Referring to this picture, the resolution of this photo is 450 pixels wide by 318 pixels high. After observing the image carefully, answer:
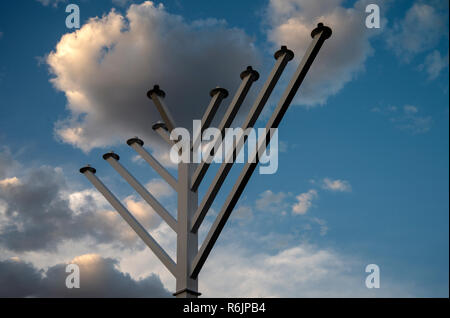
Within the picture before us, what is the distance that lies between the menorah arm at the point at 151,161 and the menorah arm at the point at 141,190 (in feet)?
0.76

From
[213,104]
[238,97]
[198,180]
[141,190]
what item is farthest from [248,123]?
[141,190]

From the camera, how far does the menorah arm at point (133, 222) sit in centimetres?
411

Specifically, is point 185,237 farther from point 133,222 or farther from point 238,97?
point 238,97

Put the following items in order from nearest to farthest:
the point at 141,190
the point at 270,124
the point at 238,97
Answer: the point at 270,124 → the point at 238,97 → the point at 141,190

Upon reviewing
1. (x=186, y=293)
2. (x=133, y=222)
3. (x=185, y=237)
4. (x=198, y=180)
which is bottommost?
(x=186, y=293)

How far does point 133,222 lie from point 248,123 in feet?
4.84

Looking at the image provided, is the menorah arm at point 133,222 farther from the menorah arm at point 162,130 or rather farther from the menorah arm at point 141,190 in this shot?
the menorah arm at point 162,130

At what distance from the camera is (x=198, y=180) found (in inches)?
172

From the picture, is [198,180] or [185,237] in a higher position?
[198,180]

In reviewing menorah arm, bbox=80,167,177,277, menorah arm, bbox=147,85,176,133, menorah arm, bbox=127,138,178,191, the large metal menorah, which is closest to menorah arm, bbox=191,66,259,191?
the large metal menorah
